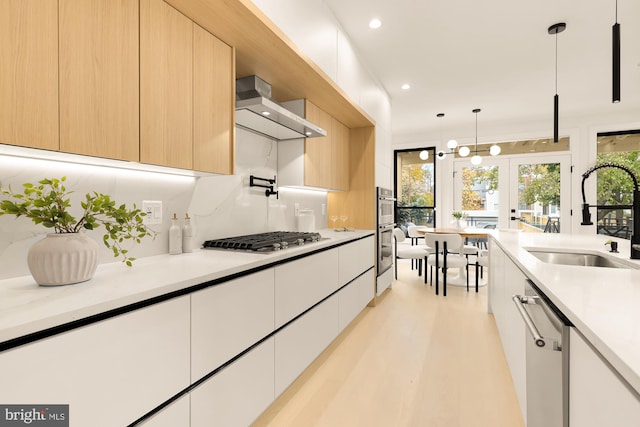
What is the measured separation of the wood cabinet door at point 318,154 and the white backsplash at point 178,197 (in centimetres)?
31

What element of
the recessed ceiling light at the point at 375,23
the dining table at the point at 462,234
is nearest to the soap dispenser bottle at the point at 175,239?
the recessed ceiling light at the point at 375,23

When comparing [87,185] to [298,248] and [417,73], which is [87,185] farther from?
[417,73]

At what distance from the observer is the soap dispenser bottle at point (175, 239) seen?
5.88 feet

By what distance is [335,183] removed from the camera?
3.42m

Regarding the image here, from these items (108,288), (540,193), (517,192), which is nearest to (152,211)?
(108,288)

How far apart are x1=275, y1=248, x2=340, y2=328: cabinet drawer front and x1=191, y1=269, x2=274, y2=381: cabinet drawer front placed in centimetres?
11

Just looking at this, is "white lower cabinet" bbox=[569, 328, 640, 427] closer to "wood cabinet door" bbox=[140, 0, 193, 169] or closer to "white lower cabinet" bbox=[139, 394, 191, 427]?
"white lower cabinet" bbox=[139, 394, 191, 427]

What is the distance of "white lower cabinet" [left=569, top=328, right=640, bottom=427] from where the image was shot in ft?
1.97

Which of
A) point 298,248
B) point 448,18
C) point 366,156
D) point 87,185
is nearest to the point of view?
point 87,185

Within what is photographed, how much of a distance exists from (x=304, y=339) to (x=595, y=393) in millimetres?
1587

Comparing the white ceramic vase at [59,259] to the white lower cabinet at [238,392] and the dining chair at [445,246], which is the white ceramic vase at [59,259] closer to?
the white lower cabinet at [238,392]

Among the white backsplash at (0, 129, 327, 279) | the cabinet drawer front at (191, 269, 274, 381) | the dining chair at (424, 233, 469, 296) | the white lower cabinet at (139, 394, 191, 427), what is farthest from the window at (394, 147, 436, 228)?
the white lower cabinet at (139, 394, 191, 427)

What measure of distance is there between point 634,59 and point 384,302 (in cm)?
394

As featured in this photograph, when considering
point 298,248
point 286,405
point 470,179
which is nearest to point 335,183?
point 298,248
